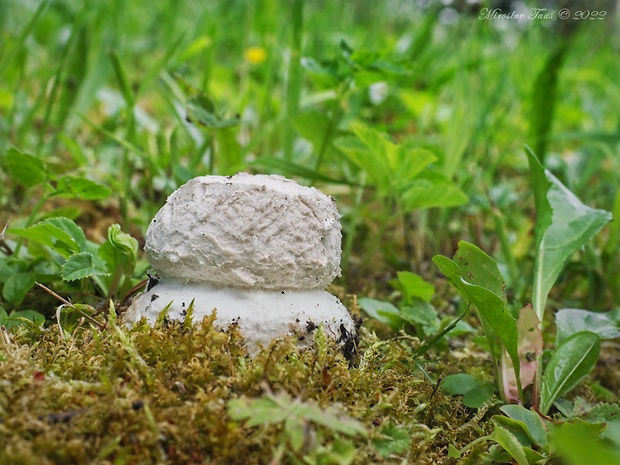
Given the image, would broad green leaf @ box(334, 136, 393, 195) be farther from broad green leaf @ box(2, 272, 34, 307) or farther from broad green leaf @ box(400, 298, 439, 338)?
broad green leaf @ box(2, 272, 34, 307)

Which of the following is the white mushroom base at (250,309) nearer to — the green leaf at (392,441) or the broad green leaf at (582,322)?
the green leaf at (392,441)

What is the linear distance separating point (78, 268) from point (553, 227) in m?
1.43

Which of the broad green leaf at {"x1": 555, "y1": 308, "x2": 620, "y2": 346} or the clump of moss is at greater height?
the broad green leaf at {"x1": 555, "y1": 308, "x2": 620, "y2": 346}

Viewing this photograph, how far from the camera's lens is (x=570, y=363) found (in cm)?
158

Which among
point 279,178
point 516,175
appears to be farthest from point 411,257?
point 516,175

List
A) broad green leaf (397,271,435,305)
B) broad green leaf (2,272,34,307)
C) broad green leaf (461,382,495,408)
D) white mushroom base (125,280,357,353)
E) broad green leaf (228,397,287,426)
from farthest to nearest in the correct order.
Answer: broad green leaf (397,271,435,305), broad green leaf (2,272,34,307), broad green leaf (461,382,495,408), white mushroom base (125,280,357,353), broad green leaf (228,397,287,426)

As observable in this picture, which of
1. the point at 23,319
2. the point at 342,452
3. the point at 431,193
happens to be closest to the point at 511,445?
the point at 342,452

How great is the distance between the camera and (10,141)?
9.62 feet

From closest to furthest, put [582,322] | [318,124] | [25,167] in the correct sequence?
1. [582,322]
2. [25,167]
3. [318,124]

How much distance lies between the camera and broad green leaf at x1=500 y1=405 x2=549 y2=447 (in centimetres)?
132

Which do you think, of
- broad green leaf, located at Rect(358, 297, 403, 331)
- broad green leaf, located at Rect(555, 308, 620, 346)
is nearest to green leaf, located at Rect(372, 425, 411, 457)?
broad green leaf, located at Rect(358, 297, 403, 331)

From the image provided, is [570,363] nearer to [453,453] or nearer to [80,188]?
[453,453]

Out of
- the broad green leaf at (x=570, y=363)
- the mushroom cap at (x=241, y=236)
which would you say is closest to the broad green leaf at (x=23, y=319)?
the mushroom cap at (x=241, y=236)

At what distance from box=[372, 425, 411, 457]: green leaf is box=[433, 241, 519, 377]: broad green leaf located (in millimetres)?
381
